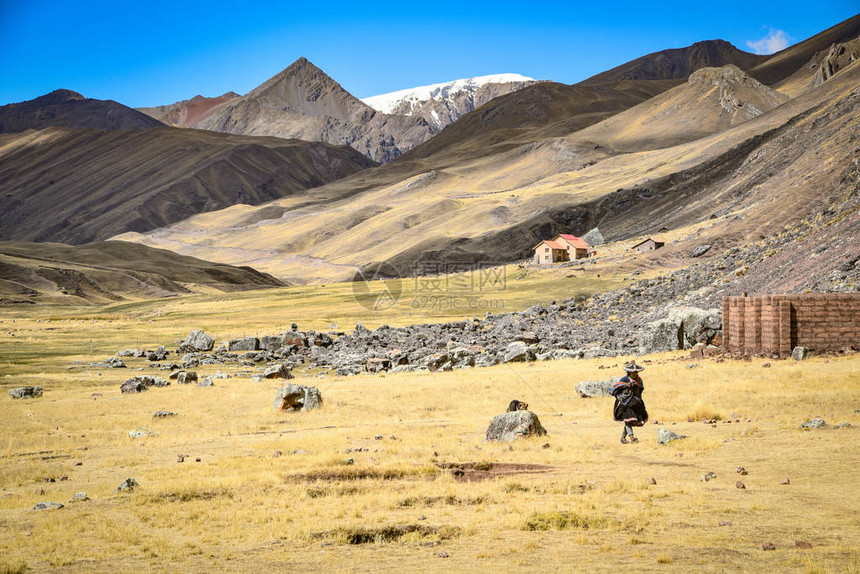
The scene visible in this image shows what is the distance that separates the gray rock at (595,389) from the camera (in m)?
28.6

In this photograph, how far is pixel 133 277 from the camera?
546 feet

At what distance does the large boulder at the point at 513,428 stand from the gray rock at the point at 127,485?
369 inches

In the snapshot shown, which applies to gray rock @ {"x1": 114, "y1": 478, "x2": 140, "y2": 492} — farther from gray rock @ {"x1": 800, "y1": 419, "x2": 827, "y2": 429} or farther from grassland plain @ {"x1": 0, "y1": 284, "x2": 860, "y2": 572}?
gray rock @ {"x1": 800, "y1": 419, "x2": 827, "y2": 429}

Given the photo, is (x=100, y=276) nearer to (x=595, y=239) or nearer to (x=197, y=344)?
(x=595, y=239)

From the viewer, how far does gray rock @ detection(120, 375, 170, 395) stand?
121 ft

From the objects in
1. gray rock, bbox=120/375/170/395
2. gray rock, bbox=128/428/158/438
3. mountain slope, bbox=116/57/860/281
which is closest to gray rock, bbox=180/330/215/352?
gray rock, bbox=120/375/170/395

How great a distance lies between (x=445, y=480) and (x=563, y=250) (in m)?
114

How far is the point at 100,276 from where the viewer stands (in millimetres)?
162250

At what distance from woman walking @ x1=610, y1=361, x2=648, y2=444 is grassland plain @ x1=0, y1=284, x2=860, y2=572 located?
2.43 ft

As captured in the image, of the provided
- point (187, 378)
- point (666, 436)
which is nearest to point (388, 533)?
point (666, 436)

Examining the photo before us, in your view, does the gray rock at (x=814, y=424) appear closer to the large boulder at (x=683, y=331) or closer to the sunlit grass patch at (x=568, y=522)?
the sunlit grass patch at (x=568, y=522)

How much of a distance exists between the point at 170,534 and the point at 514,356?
32246mm

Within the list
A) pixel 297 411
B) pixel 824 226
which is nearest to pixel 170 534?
pixel 297 411

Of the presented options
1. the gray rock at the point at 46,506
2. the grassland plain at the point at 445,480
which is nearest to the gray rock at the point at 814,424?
the grassland plain at the point at 445,480
